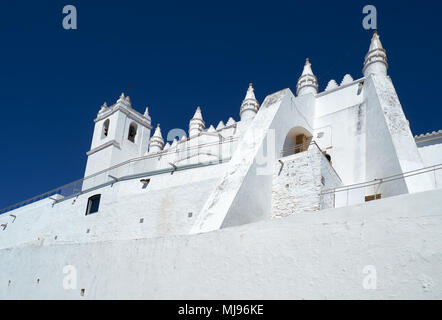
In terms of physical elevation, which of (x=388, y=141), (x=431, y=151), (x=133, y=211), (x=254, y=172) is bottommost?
(x=254, y=172)

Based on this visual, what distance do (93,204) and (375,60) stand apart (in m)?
13.0

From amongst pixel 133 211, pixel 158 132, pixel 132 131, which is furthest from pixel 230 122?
pixel 132 131

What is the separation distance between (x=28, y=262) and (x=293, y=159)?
8410 millimetres

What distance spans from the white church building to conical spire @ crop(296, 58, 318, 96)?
62 millimetres

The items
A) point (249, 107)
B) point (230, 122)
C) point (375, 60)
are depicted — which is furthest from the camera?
point (230, 122)

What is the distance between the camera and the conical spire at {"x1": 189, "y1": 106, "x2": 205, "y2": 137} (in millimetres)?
20672

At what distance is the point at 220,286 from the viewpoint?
20.5 feet

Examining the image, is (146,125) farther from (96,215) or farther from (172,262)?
(172,262)

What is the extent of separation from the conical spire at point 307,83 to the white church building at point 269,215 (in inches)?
2.5

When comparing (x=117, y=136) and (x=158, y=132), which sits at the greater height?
(x=158, y=132)

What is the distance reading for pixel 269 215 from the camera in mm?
9898

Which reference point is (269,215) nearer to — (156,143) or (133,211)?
(133,211)

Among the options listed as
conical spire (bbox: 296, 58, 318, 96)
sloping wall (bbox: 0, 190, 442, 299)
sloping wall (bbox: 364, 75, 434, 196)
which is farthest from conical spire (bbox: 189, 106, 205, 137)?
sloping wall (bbox: 0, 190, 442, 299)

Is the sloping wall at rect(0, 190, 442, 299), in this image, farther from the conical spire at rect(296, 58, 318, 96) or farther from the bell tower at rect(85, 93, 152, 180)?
the bell tower at rect(85, 93, 152, 180)
